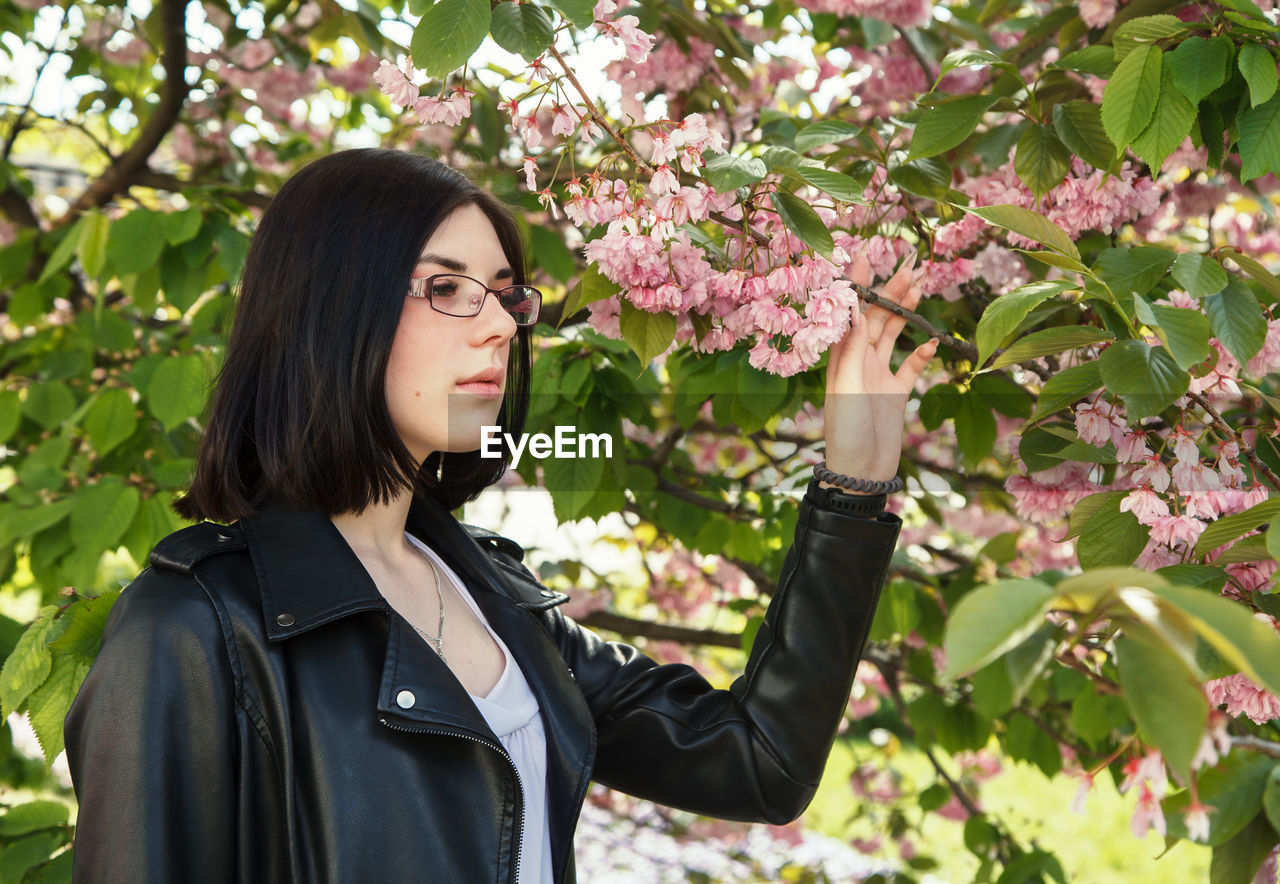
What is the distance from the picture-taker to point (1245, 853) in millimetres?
937

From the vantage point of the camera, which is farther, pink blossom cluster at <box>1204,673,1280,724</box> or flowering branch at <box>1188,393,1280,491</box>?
flowering branch at <box>1188,393,1280,491</box>

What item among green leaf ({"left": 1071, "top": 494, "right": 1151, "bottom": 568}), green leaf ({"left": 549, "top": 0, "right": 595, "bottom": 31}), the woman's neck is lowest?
the woman's neck

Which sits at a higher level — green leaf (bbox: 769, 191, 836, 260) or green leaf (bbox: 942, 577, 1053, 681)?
green leaf (bbox: 769, 191, 836, 260)

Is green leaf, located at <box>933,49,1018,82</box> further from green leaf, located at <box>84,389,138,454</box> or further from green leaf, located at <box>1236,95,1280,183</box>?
green leaf, located at <box>84,389,138,454</box>

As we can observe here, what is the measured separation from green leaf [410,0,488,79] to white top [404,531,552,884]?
0.77 meters

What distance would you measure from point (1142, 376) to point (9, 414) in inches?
97.7

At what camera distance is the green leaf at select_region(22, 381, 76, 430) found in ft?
8.34

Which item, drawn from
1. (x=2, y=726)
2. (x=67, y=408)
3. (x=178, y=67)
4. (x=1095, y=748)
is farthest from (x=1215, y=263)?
(x=178, y=67)

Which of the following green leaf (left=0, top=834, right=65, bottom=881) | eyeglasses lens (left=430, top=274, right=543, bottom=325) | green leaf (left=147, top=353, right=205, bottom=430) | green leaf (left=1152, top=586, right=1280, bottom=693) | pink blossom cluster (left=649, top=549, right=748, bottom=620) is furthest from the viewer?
pink blossom cluster (left=649, top=549, right=748, bottom=620)

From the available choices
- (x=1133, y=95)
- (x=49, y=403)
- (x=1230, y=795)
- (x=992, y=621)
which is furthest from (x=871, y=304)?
(x=49, y=403)

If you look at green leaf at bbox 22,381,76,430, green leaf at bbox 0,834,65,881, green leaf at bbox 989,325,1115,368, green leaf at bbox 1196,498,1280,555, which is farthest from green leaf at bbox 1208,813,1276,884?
green leaf at bbox 22,381,76,430

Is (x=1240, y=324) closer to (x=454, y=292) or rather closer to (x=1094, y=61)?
(x=1094, y=61)

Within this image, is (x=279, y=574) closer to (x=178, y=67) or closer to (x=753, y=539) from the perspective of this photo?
(x=753, y=539)

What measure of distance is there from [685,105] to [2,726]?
78.8 inches
